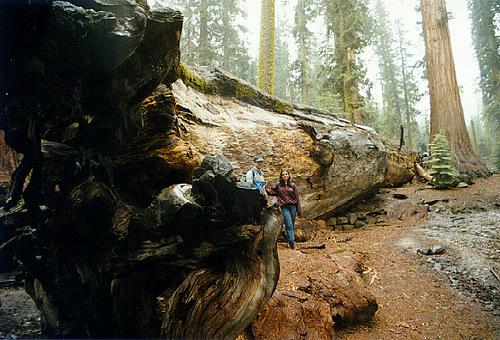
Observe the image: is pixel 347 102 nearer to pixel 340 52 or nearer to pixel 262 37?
pixel 340 52

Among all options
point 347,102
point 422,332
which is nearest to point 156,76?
point 422,332

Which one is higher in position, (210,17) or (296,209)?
(210,17)

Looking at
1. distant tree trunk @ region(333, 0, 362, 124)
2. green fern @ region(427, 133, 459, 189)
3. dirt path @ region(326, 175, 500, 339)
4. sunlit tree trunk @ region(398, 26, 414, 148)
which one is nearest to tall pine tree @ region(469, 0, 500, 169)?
sunlit tree trunk @ region(398, 26, 414, 148)

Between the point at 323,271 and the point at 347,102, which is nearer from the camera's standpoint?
the point at 323,271

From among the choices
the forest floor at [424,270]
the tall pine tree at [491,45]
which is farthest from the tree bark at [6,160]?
the tall pine tree at [491,45]

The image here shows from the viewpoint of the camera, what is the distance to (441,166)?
30.8ft

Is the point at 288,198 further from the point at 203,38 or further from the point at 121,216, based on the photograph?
the point at 203,38

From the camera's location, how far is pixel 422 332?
14.6 ft

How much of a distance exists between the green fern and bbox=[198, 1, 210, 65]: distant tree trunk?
16.2 metres

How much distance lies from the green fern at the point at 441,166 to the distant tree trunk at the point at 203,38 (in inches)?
639

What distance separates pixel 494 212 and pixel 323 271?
5695 millimetres

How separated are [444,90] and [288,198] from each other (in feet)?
28.8

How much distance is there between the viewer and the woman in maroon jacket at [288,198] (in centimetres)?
653

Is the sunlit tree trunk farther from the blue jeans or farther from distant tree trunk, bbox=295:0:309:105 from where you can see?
the blue jeans
